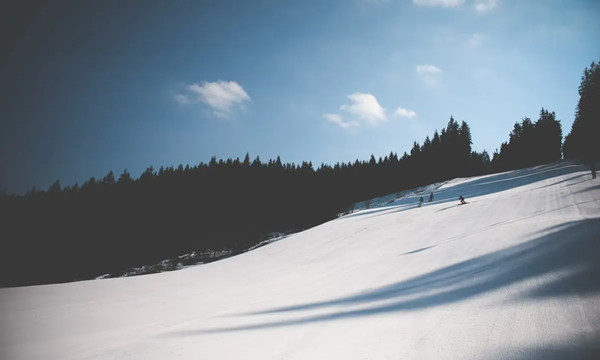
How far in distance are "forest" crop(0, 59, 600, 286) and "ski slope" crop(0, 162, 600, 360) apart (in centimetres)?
4238

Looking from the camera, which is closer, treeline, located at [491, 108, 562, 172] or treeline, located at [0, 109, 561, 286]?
treeline, located at [0, 109, 561, 286]

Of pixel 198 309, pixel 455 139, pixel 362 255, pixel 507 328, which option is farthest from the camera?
pixel 455 139

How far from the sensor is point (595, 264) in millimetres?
6496

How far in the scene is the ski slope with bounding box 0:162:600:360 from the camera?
4.43 m

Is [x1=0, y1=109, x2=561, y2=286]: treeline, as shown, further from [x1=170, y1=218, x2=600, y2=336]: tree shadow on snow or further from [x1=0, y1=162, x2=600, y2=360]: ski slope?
[x1=170, y1=218, x2=600, y2=336]: tree shadow on snow

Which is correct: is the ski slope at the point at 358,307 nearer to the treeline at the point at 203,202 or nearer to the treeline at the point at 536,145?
the treeline at the point at 203,202

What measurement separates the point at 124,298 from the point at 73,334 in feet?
10.3

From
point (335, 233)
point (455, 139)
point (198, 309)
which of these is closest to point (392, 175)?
point (455, 139)

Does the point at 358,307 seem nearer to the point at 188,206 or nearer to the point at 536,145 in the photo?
the point at 188,206

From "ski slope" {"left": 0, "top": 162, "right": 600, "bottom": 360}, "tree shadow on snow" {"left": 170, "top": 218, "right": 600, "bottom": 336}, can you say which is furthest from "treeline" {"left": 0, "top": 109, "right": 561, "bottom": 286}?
"tree shadow on snow" {"left": 170, "top": 218, "right": 600, "bottom": 336}

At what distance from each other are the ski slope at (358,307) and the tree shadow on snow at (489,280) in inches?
1.3

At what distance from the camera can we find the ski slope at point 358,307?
14.5ft

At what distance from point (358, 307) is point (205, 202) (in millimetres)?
71531

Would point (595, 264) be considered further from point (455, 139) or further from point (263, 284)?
point (455, 139)
